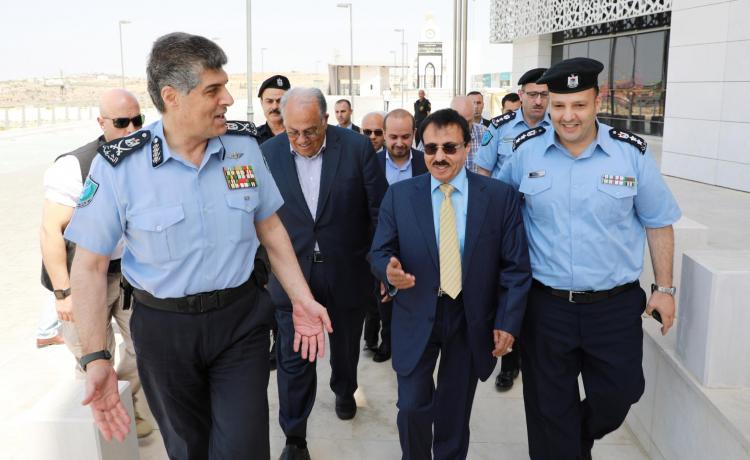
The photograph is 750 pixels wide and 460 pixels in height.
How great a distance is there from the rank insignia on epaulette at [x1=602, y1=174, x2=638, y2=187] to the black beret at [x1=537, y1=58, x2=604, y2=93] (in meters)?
0.39

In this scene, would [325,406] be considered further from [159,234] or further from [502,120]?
[502,120]

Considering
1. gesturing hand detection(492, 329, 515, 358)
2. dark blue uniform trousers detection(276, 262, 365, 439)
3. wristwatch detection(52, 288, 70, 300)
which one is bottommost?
dark blue uniform trousers detection(276, 262, 365, 439)

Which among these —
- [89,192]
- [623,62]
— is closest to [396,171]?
[89,192]

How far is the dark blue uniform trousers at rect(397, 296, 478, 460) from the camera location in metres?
2.93

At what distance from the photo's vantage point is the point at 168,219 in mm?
2287

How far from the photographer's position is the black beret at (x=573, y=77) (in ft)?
9.11

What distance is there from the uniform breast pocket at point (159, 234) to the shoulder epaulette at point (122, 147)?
0.21 metres

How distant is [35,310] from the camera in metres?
6.12

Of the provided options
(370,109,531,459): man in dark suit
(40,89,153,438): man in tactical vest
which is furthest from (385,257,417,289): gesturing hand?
(40,89,153,438): man in tactical vest

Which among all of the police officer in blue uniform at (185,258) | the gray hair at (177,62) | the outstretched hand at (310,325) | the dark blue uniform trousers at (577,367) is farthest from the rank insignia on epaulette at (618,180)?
the gray hair at (177,62)

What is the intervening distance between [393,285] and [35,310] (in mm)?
4668

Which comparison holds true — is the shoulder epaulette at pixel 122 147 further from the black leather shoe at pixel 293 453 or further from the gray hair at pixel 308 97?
the black leather shoe at pixel 293 453

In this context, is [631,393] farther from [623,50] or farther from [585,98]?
[623,50]

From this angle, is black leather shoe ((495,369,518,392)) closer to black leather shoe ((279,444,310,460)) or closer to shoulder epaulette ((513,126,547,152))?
black leather shoe ((279,444,310,460))
